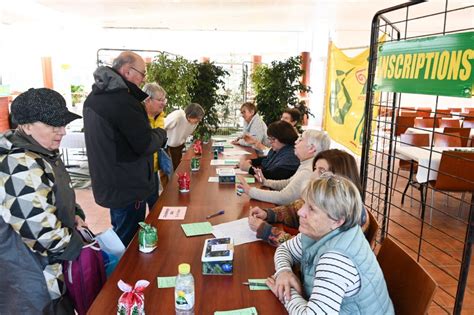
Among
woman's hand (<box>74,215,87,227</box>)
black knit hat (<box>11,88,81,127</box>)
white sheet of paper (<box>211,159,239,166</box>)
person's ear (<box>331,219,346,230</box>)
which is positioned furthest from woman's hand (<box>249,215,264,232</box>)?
white sheet of paper (<box>211,159,239,166</box>)

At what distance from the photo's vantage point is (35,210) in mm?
1271

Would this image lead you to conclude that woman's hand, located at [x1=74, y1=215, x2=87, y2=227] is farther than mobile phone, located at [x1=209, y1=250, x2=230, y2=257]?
Yes

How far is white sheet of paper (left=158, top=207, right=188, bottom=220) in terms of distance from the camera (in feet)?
6.29

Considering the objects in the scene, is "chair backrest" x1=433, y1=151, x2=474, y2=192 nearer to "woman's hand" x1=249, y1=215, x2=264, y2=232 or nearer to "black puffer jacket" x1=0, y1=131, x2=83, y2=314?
"woman's hand" x1=249, y1=215, x2=264, y2=232

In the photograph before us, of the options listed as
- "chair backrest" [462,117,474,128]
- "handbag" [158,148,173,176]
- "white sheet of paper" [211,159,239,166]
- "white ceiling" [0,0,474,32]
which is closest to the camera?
"handbag" [158,148,173,176]

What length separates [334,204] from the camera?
46.6 inches

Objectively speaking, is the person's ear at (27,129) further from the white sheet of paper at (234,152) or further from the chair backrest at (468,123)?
the chair backrest at (468,123)

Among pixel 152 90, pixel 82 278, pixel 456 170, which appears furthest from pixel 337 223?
pixel 456 170

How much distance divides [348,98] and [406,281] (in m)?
4.09

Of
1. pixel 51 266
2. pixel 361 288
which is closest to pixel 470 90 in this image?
pixel 361 288

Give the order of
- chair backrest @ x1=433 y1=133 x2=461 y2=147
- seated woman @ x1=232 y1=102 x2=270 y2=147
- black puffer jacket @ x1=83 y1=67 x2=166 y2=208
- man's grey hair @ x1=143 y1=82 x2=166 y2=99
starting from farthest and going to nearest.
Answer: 1. chair backrest @ x1=433 y1=133 x2=461 y2=147
2. seated woman @ x1=232 y1=102 x2=270 y2=147
3. man's grey hair @ x1=143 y1=82 x2=166 y2=99
4. black puffer jacket @ x1=83 y1=67 x2=166 y2=208

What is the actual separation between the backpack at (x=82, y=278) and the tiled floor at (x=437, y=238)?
1.76 metres

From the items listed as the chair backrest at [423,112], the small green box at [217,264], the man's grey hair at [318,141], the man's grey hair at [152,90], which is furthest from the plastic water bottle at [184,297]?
the man's grey hair at [152,90]

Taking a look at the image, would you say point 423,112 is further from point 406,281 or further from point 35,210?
point 35,210
